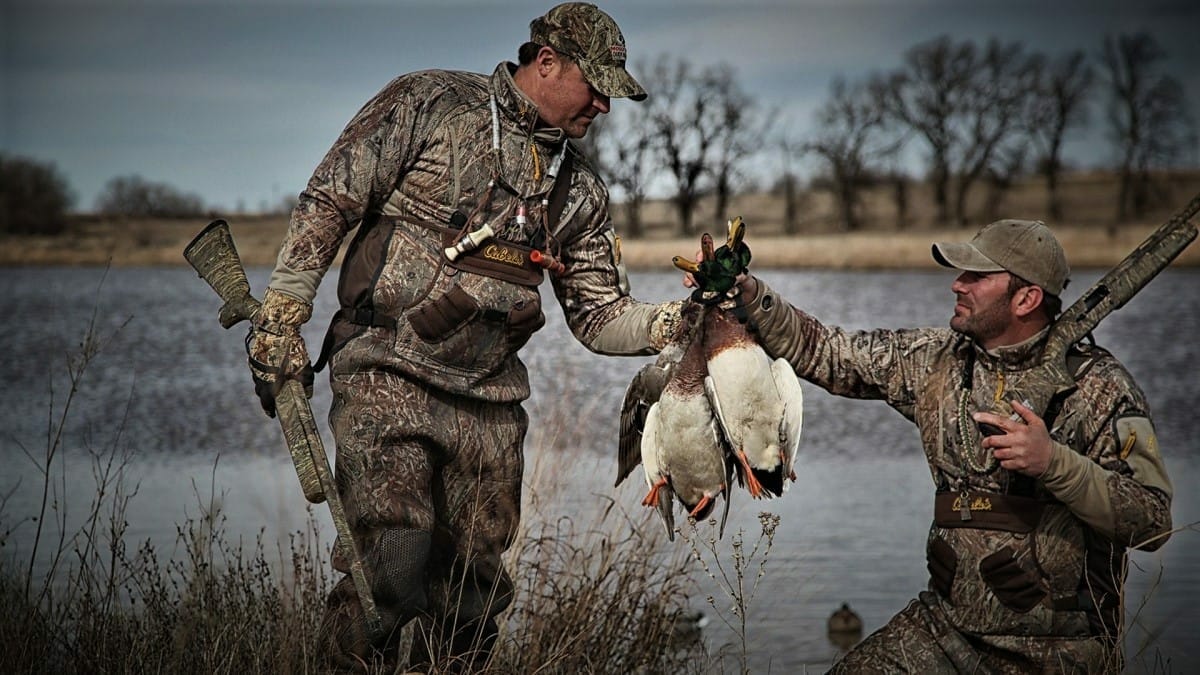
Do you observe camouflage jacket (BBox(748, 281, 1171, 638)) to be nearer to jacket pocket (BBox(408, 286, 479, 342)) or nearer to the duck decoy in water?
jacket pocket (BBox(408, 286, 479, 342))

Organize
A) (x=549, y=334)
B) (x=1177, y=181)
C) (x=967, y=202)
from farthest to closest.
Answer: (x=967, y=202), (x=1177, y=181), (x=549, y=334)

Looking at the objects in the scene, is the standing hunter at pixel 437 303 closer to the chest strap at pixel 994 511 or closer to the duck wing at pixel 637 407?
the duck wing at pixel 637 407

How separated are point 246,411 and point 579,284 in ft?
28.6

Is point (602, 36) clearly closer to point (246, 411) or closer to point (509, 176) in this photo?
point (509, 176)

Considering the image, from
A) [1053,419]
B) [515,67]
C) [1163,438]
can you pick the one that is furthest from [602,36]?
[1163,438]

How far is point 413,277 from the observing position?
5.01 metres

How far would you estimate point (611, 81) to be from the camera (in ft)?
16.7

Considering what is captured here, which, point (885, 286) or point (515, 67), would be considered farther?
point (885, 286)

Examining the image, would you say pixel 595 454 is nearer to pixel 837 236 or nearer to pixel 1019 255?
pixel 1019 255

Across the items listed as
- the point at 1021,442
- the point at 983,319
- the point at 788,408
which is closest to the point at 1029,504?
the point at 1021,442

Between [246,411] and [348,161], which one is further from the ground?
[348,161]

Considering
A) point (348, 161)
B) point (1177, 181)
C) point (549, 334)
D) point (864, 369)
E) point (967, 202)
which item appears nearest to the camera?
point (348, 161)

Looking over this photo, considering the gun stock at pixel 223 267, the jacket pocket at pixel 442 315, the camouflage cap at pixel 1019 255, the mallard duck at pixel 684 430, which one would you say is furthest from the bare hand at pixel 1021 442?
the gun stock at pixel 223 267

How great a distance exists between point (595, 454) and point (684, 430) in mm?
6170
